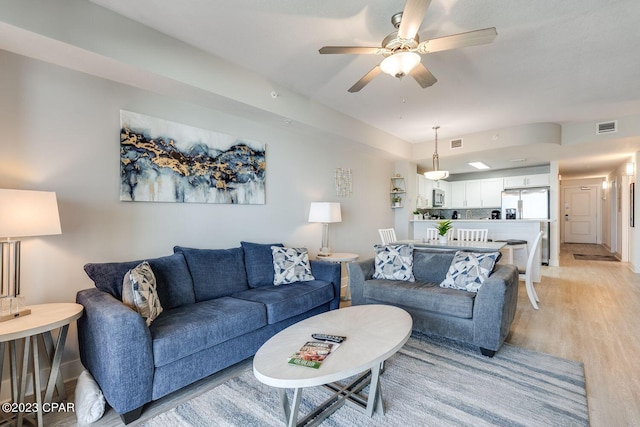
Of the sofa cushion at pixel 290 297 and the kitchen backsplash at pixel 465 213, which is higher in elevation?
the kitchen backsplash at pixel 465 213

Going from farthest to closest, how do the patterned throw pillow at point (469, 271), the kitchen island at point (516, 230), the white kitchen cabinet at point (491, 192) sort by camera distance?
the white kitchen cabinet at point (491, 192) → the kitchen island at point (516, 230) → the patterned throw pillow at point (469, 271)

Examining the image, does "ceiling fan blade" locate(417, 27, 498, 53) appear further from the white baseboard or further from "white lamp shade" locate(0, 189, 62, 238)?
the white baseboard

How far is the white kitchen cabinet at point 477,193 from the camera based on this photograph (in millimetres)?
7691

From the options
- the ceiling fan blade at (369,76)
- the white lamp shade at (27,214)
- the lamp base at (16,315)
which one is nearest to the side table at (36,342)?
the lamp base at (16,315)

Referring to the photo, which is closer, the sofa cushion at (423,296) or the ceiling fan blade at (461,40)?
the ceiling fan blade at (461,40)

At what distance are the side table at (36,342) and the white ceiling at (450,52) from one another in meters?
2.05

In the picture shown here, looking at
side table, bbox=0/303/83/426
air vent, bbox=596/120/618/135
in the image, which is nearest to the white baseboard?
side table, bbox=0/303/83/426

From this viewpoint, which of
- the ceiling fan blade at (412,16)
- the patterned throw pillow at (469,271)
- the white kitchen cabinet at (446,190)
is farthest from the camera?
the white kitchen cabinet at (446,190)

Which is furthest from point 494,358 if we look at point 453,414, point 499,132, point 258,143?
point 499,132

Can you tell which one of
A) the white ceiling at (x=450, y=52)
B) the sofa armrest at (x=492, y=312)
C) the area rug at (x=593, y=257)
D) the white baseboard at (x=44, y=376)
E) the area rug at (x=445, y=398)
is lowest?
the area rug at (x=593, y=257)

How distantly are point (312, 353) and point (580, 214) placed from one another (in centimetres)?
1299

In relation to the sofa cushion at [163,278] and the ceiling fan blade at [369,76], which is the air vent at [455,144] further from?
the sofa cushion at [163,278]

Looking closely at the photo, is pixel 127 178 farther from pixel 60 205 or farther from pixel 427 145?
pixel 427 145

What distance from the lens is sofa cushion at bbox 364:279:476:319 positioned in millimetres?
2643
